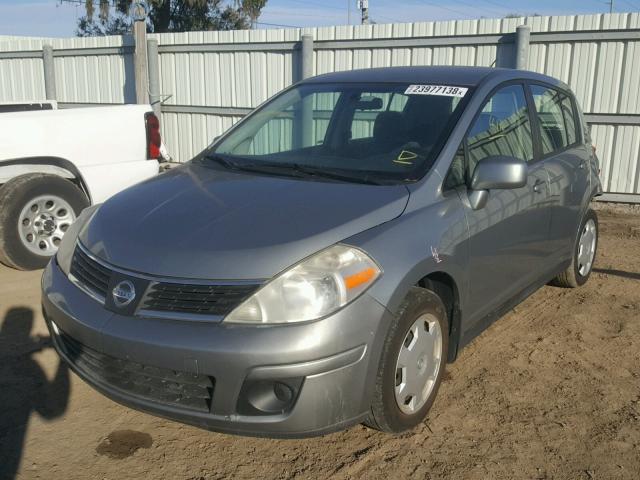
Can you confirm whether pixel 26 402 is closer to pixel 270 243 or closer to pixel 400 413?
pixel 270 243

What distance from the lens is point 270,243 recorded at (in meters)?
2.65

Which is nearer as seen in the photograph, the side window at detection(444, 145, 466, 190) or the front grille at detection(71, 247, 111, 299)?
the front grille at detection(71, 247, 111, 299)

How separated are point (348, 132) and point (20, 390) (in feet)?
7.80

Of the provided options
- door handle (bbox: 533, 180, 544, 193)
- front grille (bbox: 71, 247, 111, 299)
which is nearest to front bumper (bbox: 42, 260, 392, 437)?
front grille (bbox: 71, 247, 111, 299)

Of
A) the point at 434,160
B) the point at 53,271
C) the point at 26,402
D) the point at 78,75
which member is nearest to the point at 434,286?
the point at 434,160

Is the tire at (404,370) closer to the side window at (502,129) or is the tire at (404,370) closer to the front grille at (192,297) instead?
the front grille at (192,297)

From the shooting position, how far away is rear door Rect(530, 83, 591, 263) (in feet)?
14.1

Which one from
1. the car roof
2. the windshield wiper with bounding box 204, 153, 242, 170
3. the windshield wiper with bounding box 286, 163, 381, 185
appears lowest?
the windshield wiper with bounding box 204, 153, 242, 170

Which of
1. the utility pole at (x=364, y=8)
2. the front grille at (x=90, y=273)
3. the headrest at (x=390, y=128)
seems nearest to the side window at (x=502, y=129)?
the headrest at (x=390, y=128)

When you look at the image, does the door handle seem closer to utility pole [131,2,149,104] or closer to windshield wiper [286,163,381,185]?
windshield wiper [286,163,381,185]

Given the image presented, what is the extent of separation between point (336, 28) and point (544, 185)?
6.27 meters

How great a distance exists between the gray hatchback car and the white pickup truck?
208cm

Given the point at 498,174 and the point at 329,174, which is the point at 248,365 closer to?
the point at 329,174

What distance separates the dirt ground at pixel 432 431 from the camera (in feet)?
9.28
